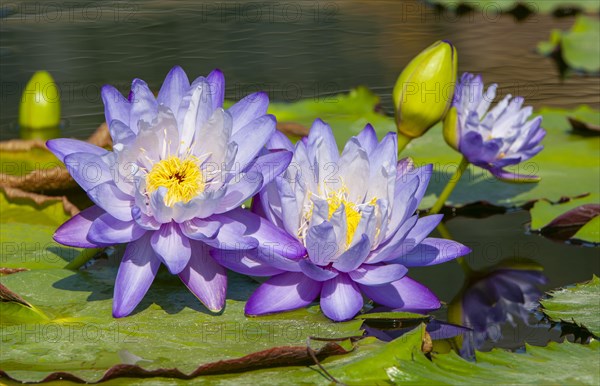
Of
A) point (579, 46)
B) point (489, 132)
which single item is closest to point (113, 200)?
point (489, 132)

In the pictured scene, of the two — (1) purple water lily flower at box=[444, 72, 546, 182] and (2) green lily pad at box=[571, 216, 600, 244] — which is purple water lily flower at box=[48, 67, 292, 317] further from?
(2) green lily pad at box=[571, 216, 600, 244]

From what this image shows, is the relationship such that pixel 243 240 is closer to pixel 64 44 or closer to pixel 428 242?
pixel 428 242

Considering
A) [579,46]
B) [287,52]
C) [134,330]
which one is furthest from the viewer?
[579,46]

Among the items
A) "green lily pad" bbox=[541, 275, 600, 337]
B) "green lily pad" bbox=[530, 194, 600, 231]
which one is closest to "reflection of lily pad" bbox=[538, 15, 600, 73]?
"green lily pad" bbox=[530, 194, 600, 231]

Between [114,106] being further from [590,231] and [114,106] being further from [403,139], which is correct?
[590,231]

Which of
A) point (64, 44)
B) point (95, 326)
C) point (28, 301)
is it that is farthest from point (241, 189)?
point (64, 44)

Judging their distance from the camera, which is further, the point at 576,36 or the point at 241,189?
the point at 576,36

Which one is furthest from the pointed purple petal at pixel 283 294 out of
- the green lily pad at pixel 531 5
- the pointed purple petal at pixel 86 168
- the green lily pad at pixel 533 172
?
the green lily pad at pixel 531 5
